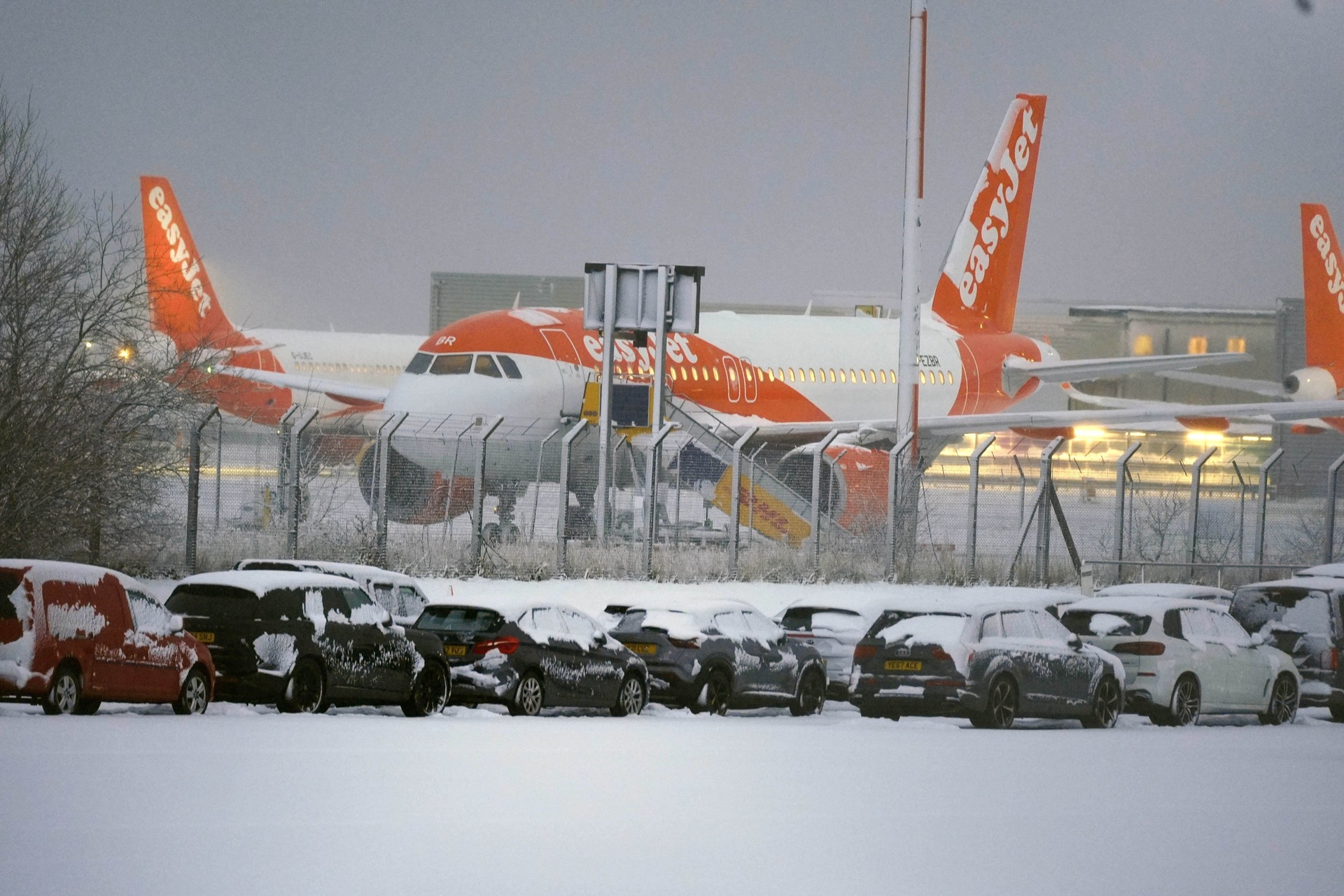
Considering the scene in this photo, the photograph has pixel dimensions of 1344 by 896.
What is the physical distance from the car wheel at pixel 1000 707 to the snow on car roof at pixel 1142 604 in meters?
1.37

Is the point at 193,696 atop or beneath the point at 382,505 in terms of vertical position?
beneath

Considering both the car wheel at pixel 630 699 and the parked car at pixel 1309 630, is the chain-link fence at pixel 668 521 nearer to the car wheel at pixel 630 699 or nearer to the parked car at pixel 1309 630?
the parked car at pixel 1309 630

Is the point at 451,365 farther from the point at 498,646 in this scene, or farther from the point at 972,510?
the point at 498,646

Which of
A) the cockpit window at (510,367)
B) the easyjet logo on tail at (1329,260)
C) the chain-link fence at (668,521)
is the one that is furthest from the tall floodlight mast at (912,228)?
the easyjet logo on tail at (1329,260)

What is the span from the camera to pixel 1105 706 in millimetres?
14031

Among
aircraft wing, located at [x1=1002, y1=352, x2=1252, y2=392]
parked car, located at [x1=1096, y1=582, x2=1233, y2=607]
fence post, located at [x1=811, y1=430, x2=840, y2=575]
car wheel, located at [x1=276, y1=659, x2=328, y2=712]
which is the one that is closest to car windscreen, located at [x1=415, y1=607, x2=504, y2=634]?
car wheel, located at [x1=276, y1=659, x2=328, y2=712]

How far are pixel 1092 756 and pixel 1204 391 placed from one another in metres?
65.5

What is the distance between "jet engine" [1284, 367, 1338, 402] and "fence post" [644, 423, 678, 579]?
2517cm

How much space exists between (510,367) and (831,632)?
13.6 meters

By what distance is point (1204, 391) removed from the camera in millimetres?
74375

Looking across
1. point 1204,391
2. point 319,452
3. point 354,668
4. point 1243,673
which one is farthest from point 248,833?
point 1204,391

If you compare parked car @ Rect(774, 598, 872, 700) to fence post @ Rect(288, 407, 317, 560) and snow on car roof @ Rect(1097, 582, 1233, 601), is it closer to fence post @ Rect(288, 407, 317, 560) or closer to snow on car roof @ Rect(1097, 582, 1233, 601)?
snow on car roof @ Rect(1097, 582, 1233, 601)

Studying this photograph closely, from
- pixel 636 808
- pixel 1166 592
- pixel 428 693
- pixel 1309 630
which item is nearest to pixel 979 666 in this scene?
pixel 1166 592

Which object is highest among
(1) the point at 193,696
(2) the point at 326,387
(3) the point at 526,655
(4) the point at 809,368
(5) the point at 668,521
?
(4) the point at 809,368
